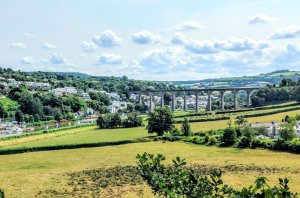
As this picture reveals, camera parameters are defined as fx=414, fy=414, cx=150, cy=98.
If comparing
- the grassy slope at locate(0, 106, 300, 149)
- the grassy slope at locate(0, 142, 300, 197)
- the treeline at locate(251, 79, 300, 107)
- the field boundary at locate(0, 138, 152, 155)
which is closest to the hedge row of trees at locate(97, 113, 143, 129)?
the grassy slope at locate(0, 106, 300, 149)

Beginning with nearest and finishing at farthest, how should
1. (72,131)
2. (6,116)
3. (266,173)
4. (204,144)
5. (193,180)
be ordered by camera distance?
(193,180)
(266,173)
(204,144)
(72,131)
(6,116)

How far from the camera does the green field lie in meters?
47.7

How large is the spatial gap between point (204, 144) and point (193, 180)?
7543 cm

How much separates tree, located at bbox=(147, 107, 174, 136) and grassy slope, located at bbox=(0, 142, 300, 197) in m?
9.15

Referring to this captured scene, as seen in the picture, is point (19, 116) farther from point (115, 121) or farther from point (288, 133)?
point (288, 133)

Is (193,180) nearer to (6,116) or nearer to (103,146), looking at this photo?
(103,146)

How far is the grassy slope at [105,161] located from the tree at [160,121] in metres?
9.15

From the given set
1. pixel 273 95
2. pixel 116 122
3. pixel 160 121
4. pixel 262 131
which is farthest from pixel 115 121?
pixel 273 95

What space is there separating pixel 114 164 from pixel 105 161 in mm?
3523

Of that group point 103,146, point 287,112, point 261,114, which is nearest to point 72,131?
point 103,146

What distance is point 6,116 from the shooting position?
157500mm

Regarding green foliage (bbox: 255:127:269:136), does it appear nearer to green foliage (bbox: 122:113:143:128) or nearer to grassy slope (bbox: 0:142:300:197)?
grassy slope (bbox: 0:142:300:197)

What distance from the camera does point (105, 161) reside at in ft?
223

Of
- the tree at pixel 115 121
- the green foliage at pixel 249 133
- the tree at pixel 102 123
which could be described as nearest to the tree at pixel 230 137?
the green foliage at pixel 249 133
